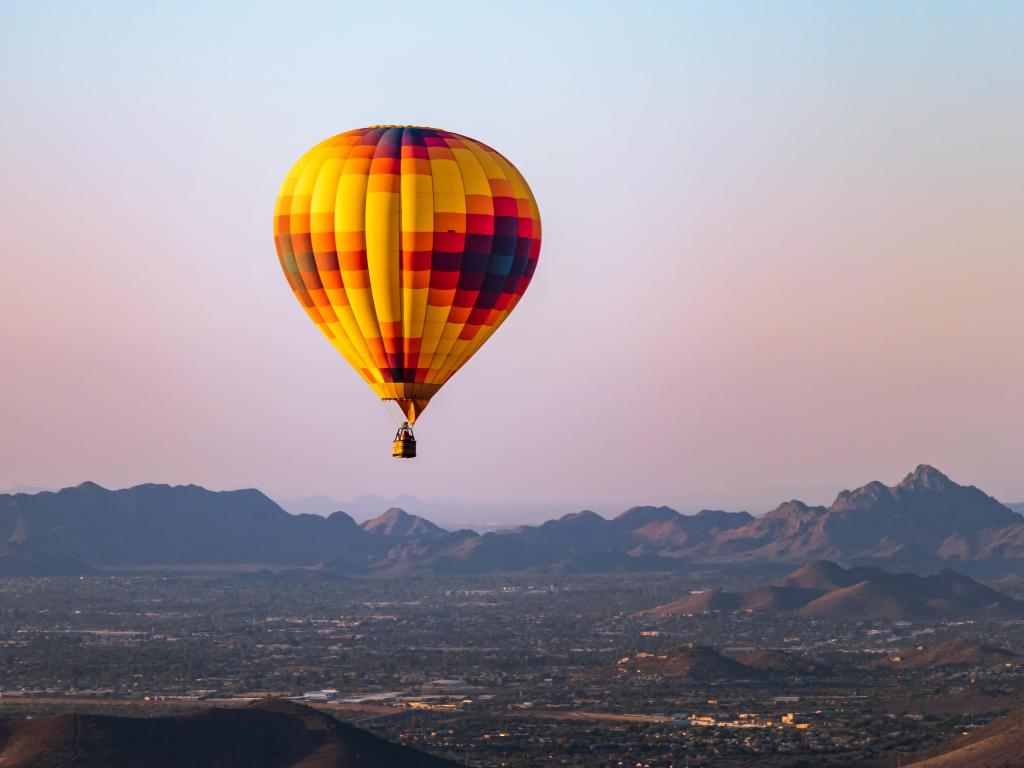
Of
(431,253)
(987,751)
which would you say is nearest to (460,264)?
(431,253)

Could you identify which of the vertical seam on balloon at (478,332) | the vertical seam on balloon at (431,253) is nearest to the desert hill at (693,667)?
the vertical seam on balloon at (478,332)

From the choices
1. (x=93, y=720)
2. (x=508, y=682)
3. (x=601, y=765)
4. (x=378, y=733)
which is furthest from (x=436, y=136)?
(x=508, y=682)

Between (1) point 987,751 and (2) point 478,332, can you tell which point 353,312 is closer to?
(2) point 478,332

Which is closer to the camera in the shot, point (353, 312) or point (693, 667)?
point (353, 312)

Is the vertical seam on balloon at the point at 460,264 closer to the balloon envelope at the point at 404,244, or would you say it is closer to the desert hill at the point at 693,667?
the balloon envelope at the point at 404,244

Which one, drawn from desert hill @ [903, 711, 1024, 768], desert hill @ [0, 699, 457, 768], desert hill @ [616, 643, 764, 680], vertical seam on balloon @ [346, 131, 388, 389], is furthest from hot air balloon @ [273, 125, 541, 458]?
desert hill @ [616, 643, 764, 680]

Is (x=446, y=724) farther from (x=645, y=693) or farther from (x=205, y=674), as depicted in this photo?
(x=205, y=674)
